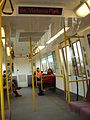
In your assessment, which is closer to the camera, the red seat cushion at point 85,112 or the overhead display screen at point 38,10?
the red seat cushion at point 85,112

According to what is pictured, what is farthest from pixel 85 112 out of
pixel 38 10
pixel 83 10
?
pixel 38 10

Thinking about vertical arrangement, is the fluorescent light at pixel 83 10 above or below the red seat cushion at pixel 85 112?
above

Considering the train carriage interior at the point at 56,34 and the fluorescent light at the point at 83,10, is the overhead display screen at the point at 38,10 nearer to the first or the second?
the train carriage interior at the point at 56,34

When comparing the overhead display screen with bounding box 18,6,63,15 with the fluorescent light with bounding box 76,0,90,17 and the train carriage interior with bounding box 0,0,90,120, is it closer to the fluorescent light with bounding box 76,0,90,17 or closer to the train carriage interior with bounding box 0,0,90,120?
the train carriage interior with bounding box 0,0,90,120

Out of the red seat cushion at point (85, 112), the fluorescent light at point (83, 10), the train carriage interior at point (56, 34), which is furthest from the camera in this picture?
the train carriage interior at point (56, 34)

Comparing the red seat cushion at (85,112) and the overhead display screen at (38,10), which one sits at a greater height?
the overhead display screen at (38,10)

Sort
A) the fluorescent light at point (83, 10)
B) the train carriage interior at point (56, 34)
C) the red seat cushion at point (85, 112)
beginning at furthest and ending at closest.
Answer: the train carriage interior at point (56, 34), the fluorescent light at point (83, 10), the red seat cushion at point (85, 112)

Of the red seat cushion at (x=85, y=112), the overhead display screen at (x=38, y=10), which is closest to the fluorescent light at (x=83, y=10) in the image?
the overhead display screen at (x=38, y=10)

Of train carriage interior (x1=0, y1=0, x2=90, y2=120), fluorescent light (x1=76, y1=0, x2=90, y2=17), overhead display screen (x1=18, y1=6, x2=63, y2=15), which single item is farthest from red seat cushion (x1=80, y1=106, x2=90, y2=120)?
overhead display screen (x1=18, y1=6, x2=63, y2=15)

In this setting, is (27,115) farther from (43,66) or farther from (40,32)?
(43,66)

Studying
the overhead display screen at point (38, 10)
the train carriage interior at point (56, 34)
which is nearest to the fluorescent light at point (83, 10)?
the train carriage interior at point (56, 34)

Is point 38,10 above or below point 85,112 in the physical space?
above

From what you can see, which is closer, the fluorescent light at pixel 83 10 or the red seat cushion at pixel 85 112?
the red seat cushion at pixel 85 112

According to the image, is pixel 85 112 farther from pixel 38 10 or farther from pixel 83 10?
pixel 38 10
